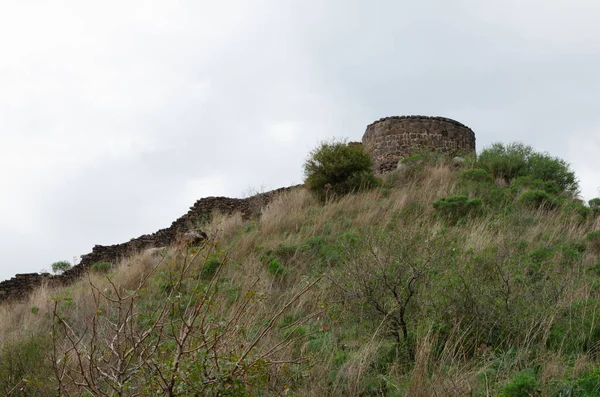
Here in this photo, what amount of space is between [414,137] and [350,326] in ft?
46.3

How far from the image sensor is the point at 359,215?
11.9 metres

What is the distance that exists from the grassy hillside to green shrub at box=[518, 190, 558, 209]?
1507mm

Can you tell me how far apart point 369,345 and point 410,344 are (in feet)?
1.19

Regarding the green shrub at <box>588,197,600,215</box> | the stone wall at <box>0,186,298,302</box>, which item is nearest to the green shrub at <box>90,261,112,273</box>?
the stone wall at <box>0,186,298,302</box>

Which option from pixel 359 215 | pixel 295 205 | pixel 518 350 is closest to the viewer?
pixel 518 350

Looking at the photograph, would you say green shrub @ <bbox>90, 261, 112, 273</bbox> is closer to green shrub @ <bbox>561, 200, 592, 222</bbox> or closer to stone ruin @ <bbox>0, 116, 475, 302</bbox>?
stone ruin @ <bbox>0, 116, 475, 302</bbox>

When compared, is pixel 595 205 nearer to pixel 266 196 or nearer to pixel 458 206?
pixel 458 206

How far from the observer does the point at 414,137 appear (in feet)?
63.6

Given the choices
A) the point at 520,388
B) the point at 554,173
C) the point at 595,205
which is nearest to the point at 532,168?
the point at 554,173

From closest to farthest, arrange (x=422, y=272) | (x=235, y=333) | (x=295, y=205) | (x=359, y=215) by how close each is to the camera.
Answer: (x=235, y=333) < (x=422, y=272) < (x=359, y=215) < (x=295, y=205)

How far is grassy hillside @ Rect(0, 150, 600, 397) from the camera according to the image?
3637 millimetres

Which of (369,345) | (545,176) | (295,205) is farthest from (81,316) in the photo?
(545,176)

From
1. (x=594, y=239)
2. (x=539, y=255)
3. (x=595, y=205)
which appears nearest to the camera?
(x=539, y=255)

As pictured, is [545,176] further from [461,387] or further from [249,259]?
[461,387]
